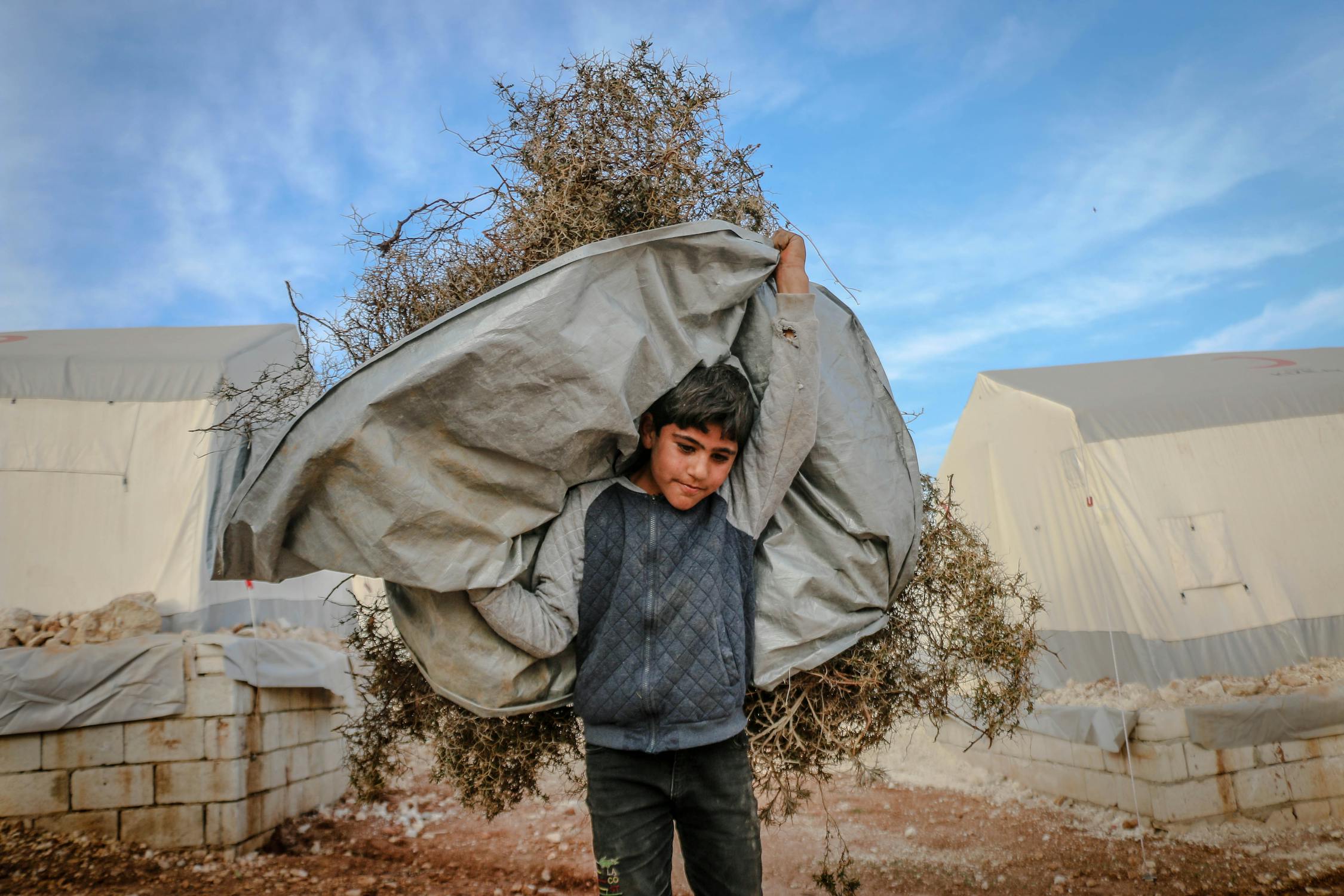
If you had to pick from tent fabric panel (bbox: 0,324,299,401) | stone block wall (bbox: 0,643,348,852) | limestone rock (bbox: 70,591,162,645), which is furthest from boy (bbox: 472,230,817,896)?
tent fabric panel (bbox: 0,324,299,401)

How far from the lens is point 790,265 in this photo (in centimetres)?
224

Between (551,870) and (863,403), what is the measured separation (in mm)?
4448

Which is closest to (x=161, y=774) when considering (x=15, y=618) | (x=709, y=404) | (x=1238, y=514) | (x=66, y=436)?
(x=15, y=618)

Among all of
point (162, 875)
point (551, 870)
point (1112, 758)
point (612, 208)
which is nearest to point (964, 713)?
point (1112, 758)

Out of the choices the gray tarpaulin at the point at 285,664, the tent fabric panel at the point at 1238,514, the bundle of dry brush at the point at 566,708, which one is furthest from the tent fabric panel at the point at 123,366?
the tent fabric panel at the point at 1238,514

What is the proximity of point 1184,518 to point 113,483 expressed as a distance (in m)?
8.87

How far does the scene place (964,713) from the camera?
8242 millimetres

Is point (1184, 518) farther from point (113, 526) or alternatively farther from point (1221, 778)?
point (113, 526)

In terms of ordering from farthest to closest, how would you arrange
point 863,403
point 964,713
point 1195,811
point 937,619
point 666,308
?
point 964,713
point 1195,811
point 937,619
point 863,403
point 666,308

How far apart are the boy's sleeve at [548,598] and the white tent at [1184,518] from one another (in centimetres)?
497

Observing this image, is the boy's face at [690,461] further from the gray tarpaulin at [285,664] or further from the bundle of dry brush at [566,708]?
the gray tarpaulin at [285,664]

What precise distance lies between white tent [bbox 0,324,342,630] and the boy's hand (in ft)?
16.4

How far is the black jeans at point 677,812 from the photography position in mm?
2023

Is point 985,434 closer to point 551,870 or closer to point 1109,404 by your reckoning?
point 1109,404
